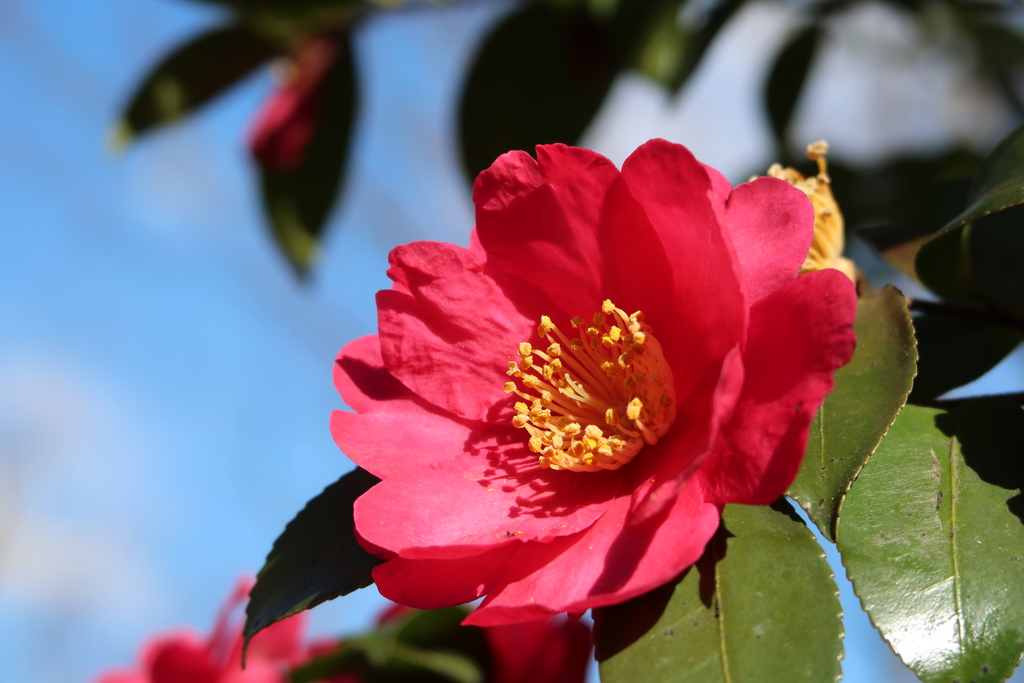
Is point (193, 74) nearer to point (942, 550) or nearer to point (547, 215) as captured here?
point (547, 215)

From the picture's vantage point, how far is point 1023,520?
1.94 ft

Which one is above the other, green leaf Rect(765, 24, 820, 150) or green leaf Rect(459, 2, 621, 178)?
green leaf Rect(459, 2, 621, 178)

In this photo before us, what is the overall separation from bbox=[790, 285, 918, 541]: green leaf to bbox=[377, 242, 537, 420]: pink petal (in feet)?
0.86

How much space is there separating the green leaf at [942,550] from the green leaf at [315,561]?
34 centimetres

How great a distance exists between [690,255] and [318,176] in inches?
53.1

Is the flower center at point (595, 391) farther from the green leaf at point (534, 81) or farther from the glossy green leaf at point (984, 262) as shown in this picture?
the green leaf at point (534, 81)

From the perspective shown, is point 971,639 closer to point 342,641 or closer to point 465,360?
point 465,360

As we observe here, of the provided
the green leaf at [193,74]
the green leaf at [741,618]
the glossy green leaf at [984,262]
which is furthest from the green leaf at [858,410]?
the green leaf at [193,74]

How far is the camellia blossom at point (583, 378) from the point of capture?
56 cm

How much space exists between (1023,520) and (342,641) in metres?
0.81

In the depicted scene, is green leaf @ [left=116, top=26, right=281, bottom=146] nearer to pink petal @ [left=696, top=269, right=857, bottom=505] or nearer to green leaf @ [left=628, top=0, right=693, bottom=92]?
green leaf @ [left=628, top=0, right=693, bottom=92]

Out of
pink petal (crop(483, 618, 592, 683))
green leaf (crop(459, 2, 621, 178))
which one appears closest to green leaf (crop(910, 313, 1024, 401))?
pink petal (crop(483, 618, 592, 683))

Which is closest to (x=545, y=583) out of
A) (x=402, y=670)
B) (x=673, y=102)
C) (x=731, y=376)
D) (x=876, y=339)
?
(x=731, y=376)

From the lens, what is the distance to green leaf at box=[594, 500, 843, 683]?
52cm
